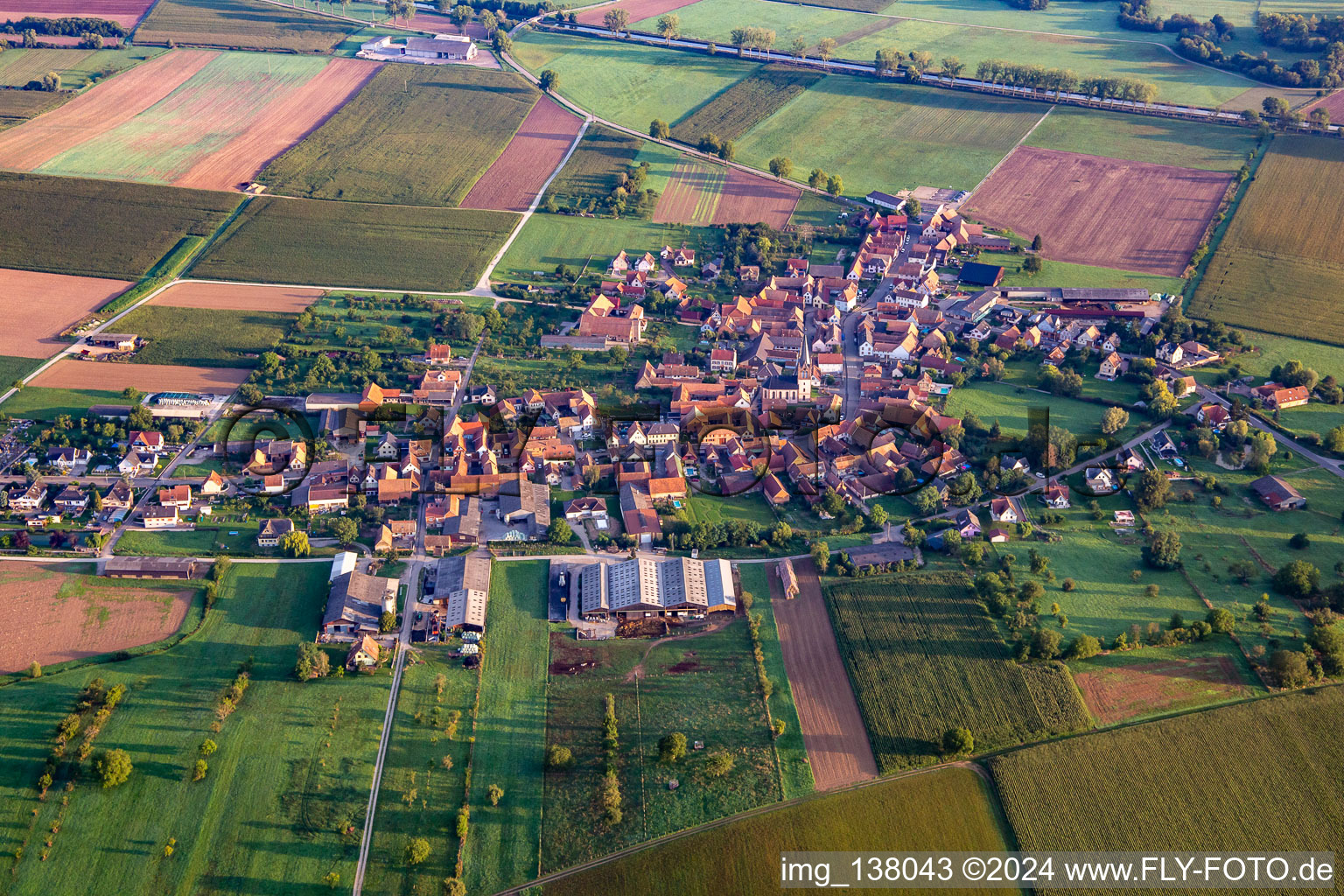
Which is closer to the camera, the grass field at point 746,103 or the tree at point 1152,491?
the tree at point 1152,491

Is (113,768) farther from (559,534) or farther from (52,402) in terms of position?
(52,402)

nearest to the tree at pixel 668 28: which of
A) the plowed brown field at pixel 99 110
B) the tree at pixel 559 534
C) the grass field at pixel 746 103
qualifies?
the grass field at pixel 746 103

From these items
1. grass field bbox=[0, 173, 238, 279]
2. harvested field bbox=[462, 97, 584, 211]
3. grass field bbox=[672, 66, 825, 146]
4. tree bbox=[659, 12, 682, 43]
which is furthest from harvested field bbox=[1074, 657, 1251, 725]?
tree bbox=[659, 12, 682, 43]

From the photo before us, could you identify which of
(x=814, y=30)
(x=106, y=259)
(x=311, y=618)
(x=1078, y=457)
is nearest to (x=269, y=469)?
(x=311, y=618)

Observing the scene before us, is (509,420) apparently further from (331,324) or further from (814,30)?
(814,30)

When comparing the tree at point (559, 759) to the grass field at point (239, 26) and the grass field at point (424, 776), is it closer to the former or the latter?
the grass field at point (424, 776)

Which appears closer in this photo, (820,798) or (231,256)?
(820,798)

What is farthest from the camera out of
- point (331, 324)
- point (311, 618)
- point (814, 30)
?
point (814, 30)
